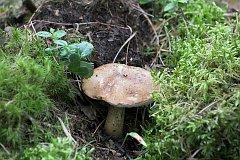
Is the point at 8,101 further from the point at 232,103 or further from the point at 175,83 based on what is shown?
the point at 232,103

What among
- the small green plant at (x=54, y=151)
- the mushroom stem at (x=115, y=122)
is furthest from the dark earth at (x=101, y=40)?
the small green plant at (x=54, y=151)

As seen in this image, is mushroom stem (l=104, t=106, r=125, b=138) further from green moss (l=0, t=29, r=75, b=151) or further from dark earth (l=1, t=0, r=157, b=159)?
green moss (l=0, t=29, r=75, b=151)

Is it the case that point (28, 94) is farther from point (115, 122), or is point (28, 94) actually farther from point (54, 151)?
point (115, 122)

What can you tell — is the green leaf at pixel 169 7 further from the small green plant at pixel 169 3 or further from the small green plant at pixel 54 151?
the small green plant at pixel 54 151

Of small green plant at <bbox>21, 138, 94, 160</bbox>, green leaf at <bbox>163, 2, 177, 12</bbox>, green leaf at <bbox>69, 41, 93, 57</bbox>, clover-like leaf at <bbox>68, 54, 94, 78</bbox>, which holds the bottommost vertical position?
small green plant at <bbox>21, 138, 94, 160</bbox>

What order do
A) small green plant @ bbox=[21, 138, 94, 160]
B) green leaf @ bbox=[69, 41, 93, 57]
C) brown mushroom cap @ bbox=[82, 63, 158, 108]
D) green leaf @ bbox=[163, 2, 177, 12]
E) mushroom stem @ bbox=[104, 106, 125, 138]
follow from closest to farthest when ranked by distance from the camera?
small green plant @ bbox=[21, 138, 94, 160] < brown mushroom cap @ bbox=[82, 63, 158, 108] < green leaf @ bbox=[69, 41, 93, 57] < mushroom stem @ bbox=[104, 106, 125, 138] < green leaf @ bbox=[163, 2, 177, 12]

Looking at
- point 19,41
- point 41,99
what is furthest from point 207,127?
point 19,41

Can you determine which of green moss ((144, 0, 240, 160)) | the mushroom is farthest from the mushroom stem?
green moss ((144, 0, 240, 160))

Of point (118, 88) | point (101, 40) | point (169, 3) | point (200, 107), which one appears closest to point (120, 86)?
point (118, 88)
